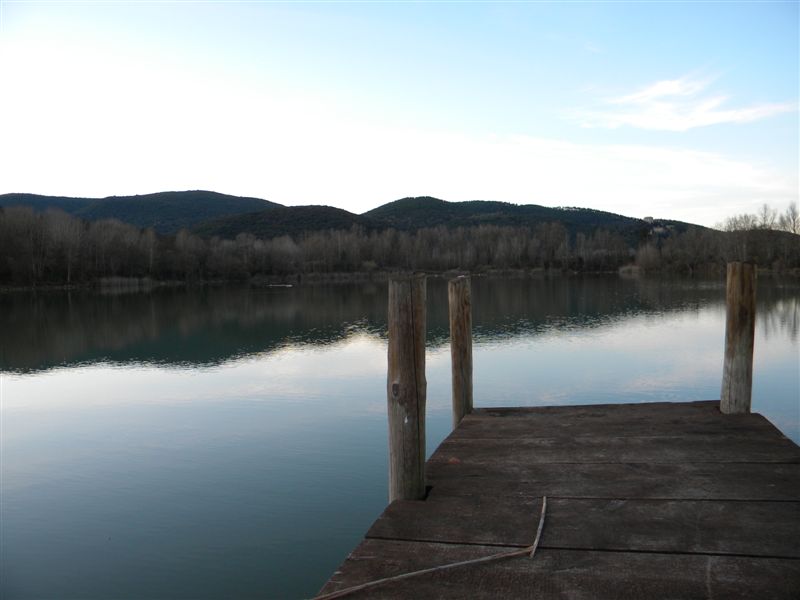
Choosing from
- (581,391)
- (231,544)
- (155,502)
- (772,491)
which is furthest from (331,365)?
(772,491)

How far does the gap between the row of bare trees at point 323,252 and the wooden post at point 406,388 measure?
80.5 metres

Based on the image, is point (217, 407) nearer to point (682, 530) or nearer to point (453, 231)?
point (682, 530)

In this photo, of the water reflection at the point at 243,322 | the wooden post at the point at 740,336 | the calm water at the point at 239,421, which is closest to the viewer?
the wooden post at the point at 740,336

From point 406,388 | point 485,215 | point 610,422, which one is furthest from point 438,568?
point 485,215

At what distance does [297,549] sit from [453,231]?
497 feet

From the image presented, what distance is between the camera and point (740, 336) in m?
6.29

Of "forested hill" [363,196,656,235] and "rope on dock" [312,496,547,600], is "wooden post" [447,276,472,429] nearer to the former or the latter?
"rope on dock" [312,496,547,600]

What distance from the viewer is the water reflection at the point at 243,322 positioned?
26641 millimetres

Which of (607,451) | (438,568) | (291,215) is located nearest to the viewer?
(438,568)

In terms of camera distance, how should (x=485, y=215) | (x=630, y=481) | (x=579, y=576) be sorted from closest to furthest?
(x=579, y=576) < (x=630, y=481) < (x=485, y=215)

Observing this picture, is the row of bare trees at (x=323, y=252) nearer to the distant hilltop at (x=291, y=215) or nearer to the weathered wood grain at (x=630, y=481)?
the distant hilltop at (x=291, y=215)

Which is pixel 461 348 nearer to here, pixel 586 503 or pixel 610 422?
pixel 610 422

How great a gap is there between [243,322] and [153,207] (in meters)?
134

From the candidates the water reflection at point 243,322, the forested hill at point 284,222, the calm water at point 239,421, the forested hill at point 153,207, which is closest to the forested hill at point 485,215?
the forested hill at point 284,222
